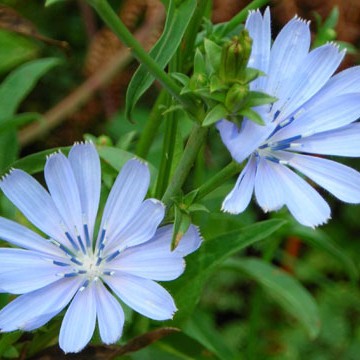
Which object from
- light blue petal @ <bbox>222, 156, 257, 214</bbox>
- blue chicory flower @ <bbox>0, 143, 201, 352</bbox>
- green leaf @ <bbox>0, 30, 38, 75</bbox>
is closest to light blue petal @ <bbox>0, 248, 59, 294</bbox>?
blue chicory flower @ <bbox>0, 143, 201, 352</bbox>

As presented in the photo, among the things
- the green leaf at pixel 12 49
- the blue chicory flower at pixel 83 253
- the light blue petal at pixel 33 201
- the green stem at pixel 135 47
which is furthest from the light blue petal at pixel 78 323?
the green leaf at pixel 12 49

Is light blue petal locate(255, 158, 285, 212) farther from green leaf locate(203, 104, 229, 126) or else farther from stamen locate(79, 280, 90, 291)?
stamen locate(79, 280, 90, 291)

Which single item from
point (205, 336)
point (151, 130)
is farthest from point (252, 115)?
point (205, 336)

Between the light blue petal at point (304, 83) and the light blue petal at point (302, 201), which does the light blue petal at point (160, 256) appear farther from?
the light blue petal at point (304, 83)

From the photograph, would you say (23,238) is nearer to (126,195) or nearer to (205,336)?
(126,195)

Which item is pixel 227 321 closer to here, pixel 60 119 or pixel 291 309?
pixel 291 309
